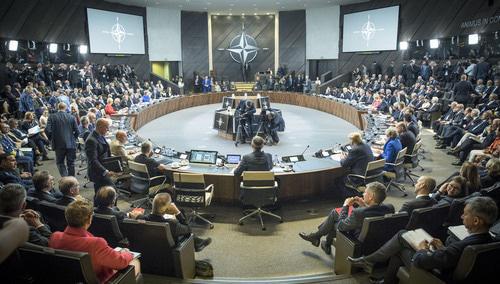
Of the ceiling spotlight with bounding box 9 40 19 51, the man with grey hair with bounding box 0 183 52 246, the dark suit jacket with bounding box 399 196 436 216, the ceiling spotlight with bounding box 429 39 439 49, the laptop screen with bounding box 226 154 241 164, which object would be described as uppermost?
the ceiling spotlight with bounding box 429 39 439 49

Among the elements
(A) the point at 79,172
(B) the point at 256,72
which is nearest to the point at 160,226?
(A) the point at 79,172

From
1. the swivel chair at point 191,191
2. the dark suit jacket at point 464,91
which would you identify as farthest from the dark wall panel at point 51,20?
the dark suit jacket at point 464,91

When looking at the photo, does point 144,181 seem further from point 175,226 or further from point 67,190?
point 175,226

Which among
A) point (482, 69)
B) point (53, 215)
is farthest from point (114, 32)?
point (53, 215)

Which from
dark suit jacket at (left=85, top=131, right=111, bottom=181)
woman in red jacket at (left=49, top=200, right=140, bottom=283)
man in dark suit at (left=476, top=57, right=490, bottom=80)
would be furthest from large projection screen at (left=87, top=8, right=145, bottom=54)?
woman in red jacket at (left=49, top=200, right=140, bottom=283)

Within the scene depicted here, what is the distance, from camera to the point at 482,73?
1283cm

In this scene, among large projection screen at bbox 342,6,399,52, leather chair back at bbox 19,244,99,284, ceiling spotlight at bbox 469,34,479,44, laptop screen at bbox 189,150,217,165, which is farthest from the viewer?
large projection screen at bbox 342,6,399,52

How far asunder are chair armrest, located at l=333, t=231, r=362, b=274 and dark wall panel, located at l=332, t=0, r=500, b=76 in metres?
11.9

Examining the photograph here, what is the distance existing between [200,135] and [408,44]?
11.7m

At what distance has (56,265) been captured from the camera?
8.31 feet

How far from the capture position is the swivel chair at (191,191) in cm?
521

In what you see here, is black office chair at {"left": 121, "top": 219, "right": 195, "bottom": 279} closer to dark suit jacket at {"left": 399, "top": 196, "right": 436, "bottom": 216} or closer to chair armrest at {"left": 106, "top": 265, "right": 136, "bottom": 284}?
chair armrest at {"left": 106, "top": 265, "right": 136, "bottom": 284}

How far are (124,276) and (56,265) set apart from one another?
1.60ft

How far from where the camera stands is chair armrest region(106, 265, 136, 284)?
2742 millimetres
